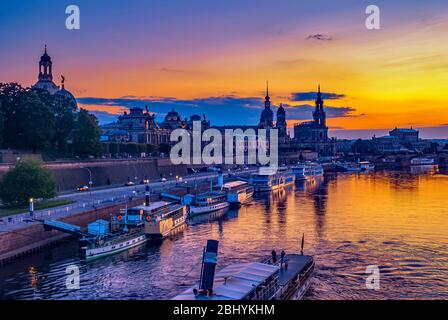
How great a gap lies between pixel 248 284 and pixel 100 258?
15.5 m

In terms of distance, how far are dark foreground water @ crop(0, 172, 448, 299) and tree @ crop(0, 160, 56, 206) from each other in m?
7.74

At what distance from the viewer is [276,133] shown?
17425 cm

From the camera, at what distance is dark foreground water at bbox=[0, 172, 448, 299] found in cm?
2225

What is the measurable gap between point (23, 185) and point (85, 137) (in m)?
25.7

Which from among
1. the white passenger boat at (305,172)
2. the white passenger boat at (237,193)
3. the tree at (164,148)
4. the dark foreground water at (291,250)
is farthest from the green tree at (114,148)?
the white passenger boat at (305,172)

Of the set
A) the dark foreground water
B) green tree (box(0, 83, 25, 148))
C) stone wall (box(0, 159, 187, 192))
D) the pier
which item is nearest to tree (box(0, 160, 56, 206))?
the pier

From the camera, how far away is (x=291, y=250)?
30.2 metres

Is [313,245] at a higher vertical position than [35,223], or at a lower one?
lower

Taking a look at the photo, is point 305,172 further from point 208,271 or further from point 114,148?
point 208,271

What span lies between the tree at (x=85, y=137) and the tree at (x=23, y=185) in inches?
944

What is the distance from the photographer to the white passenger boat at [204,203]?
47.5 m
